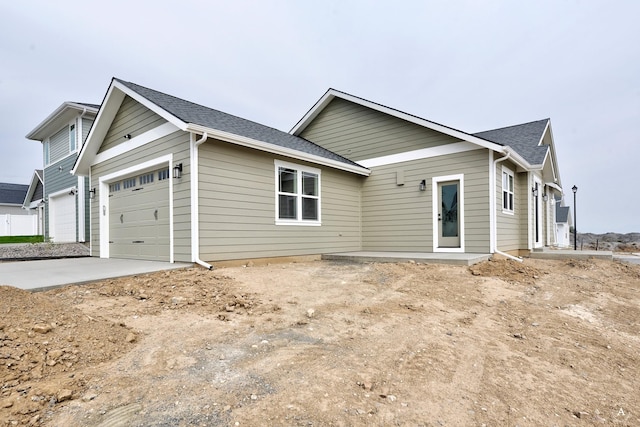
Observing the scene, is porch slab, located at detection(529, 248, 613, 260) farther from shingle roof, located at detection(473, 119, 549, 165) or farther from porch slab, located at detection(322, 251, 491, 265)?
porch slab, located at detection(322, 251, 491, 265)

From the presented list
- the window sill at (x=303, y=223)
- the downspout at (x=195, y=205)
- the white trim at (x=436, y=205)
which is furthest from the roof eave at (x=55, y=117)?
the white trim at (x=436, y=205)

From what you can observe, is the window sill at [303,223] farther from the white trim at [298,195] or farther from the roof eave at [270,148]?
the roof eave at [270,148]

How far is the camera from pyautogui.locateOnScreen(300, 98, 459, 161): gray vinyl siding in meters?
9.76

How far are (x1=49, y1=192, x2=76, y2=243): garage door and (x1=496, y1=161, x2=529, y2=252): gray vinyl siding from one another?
1549 cm

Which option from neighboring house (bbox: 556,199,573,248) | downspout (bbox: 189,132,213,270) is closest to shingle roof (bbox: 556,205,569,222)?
neighboring house (bbox: 556,199,573,248)

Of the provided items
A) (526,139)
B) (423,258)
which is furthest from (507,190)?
(423,258)

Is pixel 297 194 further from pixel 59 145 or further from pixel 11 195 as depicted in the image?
pixel 11 195

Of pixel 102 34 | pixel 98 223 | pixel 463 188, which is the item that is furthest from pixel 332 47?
pixel 98 223

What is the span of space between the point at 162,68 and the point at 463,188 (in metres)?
15.1

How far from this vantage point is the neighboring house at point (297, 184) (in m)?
6.86

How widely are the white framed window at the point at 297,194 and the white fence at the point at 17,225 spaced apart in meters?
23.8

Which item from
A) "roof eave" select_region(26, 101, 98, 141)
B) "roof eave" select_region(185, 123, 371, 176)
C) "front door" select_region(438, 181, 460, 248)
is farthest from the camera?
"roof eave" select_region(26, 101, 98, 141)

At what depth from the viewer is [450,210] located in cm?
923

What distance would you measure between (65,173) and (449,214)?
15.2 metres
